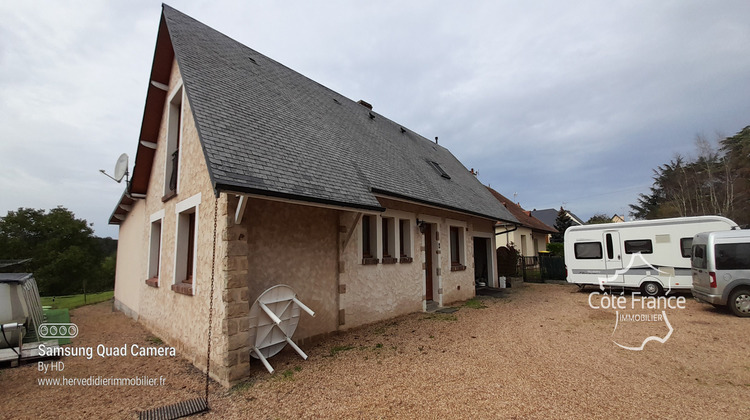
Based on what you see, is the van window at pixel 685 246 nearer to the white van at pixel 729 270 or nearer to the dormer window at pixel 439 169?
the white van at pixel 729 270

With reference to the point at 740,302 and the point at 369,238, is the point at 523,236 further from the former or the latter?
the point at 369,238

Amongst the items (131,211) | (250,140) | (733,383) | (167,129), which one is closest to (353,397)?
(250,140)

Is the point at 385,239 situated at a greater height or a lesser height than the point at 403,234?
lesser

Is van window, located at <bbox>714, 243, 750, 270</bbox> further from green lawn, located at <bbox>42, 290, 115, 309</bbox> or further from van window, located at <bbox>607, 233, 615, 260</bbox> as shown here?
green lawn, located at <bbox>42, 290, 115, 309</bbox>

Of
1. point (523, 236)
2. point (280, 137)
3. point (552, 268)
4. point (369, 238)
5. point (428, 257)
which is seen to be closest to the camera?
point (280, 137)

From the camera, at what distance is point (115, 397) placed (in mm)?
4461

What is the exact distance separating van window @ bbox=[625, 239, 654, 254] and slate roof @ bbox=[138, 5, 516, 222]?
15.9 ft

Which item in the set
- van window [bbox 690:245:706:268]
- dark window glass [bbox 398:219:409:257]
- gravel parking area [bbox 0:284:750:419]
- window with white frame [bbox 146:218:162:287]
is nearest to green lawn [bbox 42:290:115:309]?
window with white frame [bbox 146:218:162:287]

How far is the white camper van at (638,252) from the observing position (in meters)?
10.4

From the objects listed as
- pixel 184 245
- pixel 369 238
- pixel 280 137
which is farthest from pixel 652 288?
pixel 184 245

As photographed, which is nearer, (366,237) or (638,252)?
(366,237)

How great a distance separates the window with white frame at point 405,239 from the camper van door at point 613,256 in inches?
308

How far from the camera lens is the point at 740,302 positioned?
796 cm

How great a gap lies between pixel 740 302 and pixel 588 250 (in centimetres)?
438
